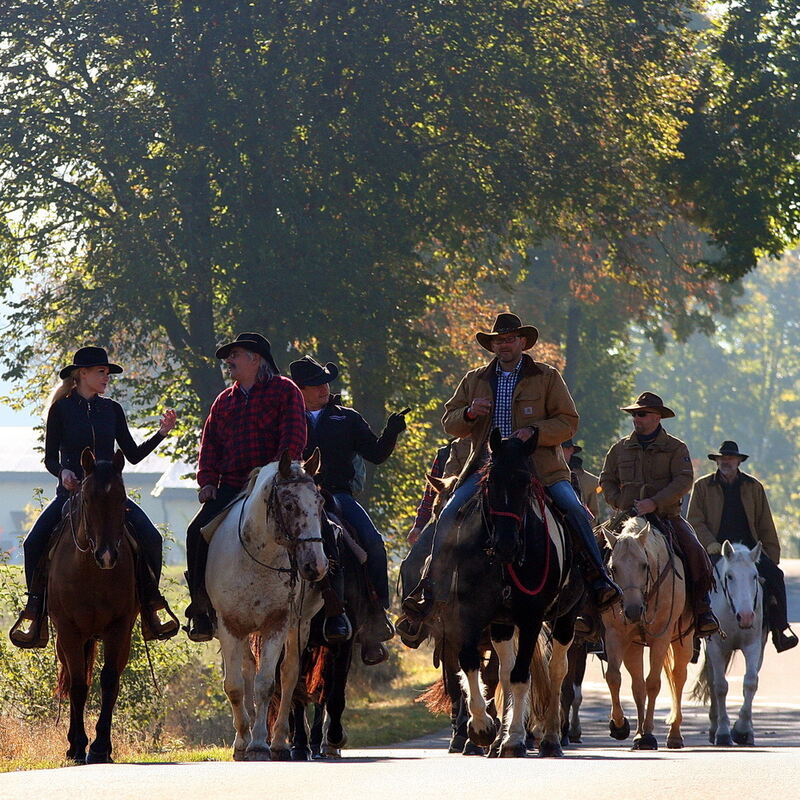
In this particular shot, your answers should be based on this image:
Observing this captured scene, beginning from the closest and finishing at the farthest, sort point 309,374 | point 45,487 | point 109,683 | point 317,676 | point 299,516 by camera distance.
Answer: point 299,516 → point 109,683 → point 317,676 → point 309,374 → point 45,487

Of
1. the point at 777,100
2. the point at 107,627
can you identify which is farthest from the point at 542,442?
the point at 777,100

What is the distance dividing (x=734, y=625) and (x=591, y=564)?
6.37m

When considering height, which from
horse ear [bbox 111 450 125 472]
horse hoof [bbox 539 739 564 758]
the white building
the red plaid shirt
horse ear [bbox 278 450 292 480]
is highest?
the white building

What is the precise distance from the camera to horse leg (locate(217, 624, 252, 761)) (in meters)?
12.8

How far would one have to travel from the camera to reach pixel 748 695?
18.6 metres

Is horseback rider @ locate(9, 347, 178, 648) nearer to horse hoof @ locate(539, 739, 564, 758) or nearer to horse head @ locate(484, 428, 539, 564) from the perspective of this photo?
horse head @ locate(484, 428, 539, 564)

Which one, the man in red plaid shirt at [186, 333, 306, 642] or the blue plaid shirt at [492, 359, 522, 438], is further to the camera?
the blue plaid shirt at [492, 359, 522, 438]

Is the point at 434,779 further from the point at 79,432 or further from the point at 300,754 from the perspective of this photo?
the point at 79,432

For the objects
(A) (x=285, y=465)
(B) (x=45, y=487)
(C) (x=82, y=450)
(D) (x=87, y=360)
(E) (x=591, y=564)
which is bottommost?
(E) (x=591, y=564)

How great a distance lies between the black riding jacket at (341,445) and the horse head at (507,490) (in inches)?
97.5

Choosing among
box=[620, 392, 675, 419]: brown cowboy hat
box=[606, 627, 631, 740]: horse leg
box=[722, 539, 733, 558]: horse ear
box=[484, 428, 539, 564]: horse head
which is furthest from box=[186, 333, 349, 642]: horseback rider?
box=[722, 539, 733, 558]: horse ear

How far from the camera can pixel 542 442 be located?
13.2 m

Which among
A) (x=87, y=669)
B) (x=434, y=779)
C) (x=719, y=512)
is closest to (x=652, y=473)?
(x=719, y=512)

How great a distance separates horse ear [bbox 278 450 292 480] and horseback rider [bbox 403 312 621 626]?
4.23ft
